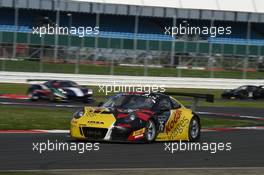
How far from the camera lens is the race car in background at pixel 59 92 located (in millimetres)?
27719

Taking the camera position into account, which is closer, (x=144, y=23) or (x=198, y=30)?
(x=198, y=30)

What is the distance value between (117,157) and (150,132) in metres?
2.31

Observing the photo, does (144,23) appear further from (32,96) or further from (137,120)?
(137,120)

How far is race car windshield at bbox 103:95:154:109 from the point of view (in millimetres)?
13312

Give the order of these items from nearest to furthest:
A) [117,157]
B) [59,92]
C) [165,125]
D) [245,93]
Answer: [117,157] → [165,125] → [59,92] → [245,93]

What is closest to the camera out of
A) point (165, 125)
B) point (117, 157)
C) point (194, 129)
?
point (117, 157)

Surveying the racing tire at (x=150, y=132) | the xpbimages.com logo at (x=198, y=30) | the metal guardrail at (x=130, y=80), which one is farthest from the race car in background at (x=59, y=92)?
the xpbimages.com logo at (x=198, y=30)

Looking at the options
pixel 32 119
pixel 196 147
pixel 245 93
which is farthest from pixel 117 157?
pixel 245 93

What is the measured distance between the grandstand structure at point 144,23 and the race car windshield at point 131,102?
95.6 ft

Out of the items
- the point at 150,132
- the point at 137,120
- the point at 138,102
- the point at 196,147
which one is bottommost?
the point at 196,147

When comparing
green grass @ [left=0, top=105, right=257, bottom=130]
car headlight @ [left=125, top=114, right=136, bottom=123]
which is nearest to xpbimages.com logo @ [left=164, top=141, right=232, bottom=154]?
car headlight @ [left=125, top=114, right=136, bottom=123]

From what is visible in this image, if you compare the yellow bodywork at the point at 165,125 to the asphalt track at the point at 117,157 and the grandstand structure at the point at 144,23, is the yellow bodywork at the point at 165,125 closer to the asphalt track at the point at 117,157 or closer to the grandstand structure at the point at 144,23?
the asphalt track at the point at 117,157

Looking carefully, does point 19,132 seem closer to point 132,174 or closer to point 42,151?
point 42,151

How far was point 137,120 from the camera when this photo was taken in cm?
1271
